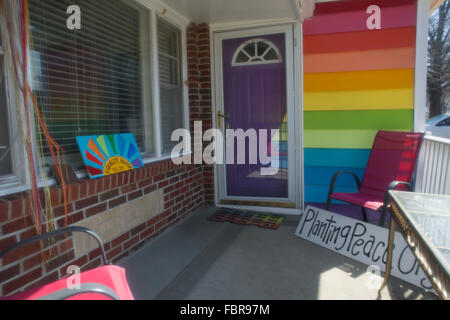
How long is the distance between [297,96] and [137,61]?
5.88 ft

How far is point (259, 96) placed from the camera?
3830mm

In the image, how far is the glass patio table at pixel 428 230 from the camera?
1.10 meters

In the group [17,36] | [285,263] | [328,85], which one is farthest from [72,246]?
[328,85]

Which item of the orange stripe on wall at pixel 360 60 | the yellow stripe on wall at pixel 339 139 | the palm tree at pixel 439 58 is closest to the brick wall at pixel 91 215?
the yellow stripe on wall at pixel 339 139

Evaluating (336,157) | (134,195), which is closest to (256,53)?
(336,157)

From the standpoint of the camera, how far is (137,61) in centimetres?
292

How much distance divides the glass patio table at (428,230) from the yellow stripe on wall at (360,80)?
1.95 metres

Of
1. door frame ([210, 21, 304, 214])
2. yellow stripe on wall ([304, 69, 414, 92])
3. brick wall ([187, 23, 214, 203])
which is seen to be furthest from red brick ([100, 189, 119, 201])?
yellow stripe on wall ([304, 69, 414, 92])

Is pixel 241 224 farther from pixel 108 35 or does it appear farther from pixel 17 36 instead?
pixel 17 36

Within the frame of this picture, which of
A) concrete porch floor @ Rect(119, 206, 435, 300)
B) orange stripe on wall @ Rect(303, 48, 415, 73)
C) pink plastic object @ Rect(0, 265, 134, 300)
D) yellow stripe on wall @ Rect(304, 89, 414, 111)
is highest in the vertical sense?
orange stripe on wall @ Rect(303, 48, 415, 73)

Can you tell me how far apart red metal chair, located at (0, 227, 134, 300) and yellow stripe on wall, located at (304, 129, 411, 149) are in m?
2.78

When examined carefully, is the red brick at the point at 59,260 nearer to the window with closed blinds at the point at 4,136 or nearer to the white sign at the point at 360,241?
the window with closed blinds at the point at 4,136

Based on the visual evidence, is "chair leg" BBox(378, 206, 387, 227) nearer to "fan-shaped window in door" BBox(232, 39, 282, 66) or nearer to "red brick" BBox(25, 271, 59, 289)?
"fan-shaped window in door" BBox(232, 39, 282, 66)

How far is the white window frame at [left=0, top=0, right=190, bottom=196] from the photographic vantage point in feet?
5.86
